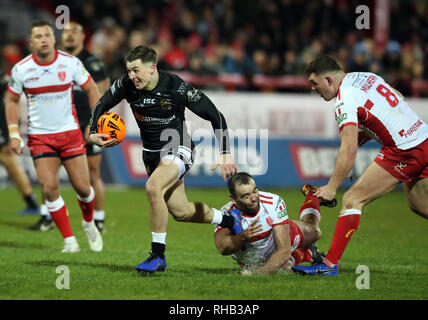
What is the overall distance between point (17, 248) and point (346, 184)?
9.43 m

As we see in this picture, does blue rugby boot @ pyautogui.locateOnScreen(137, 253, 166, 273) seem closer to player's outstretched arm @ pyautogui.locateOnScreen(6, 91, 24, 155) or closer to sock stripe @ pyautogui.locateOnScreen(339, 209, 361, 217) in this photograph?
sock stripe @ pyautogui.locateOnScreen(339, 209, 361, 217)

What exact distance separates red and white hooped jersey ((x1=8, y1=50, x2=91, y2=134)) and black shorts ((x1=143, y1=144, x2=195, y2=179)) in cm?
170

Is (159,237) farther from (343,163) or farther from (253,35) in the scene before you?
(253,35)

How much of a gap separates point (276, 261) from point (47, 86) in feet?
12.1

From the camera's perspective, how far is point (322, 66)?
22.9 feet

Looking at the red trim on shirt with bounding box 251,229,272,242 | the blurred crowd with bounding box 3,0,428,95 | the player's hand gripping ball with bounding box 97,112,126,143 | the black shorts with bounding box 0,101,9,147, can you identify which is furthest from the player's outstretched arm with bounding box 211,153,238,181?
the blurred crowd with bounding box 3,0,428,95

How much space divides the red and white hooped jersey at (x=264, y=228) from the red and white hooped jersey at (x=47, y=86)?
2884 mm

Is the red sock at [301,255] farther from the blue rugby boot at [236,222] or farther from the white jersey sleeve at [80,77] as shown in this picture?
the white jersey sleeve at [80,77]

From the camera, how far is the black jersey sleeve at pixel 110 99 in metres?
7.46

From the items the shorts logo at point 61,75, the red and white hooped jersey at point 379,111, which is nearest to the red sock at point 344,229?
the red and white hooped jersey at point 379,111

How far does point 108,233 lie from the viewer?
1063cm

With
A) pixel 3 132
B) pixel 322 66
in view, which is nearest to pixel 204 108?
pixel 322 66

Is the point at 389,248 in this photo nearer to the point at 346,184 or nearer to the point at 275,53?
the point at 346,184

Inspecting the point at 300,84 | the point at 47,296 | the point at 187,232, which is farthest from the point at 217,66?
the point at 47,296
